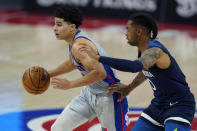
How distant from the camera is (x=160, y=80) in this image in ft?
16.1

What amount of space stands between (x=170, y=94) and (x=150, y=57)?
1.92 feet

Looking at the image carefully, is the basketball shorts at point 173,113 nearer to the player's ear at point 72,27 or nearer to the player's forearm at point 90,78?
the player's forearm at point 90,78

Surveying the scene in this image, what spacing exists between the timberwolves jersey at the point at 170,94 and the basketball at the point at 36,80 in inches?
48.0

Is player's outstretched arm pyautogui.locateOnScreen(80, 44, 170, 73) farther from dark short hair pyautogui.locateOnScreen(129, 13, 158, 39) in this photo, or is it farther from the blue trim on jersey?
the blue trim on jersey

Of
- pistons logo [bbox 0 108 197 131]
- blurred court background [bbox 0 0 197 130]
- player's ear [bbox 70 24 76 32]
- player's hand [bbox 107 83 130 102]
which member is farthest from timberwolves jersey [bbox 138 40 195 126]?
blurred court background [bbox 0 0 197 130]

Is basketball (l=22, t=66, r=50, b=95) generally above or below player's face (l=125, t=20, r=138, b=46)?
below

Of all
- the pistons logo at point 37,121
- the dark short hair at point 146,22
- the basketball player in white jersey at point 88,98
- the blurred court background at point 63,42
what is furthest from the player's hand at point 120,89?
the blurred court background at point 63,42

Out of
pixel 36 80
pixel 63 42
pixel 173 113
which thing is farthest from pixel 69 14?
pixel 63 42

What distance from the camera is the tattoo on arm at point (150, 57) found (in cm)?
458

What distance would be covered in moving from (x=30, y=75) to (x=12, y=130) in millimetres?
1836

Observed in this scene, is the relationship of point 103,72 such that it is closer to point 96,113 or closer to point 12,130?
point 96,113

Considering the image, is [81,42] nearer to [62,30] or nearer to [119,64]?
[62,30]

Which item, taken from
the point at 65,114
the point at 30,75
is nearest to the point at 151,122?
the point at 65,114

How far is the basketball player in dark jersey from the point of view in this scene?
476cm
